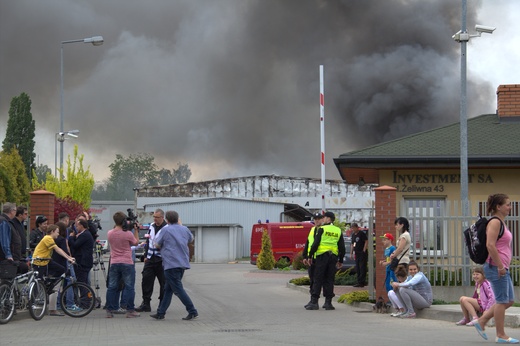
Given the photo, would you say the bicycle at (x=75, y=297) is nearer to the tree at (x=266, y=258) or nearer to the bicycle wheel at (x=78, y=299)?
the bicycle wheel at (x=78, y=299)

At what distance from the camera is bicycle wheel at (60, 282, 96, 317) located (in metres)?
16.7

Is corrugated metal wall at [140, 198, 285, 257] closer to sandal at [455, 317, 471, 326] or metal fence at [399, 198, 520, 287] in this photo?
metal fence at [399, 198, 520, 287]

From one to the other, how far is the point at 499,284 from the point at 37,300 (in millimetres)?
8555

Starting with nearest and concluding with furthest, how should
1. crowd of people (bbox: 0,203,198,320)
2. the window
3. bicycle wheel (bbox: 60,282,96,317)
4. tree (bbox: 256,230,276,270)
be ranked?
crowd of people (bbox: 0,203,198,320), bicycle wheel (bbox: 60,282,96,317), the window, tree (bbox: 256,230,276,270)

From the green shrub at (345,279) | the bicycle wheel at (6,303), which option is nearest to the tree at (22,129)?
the green shrub at (345,279)

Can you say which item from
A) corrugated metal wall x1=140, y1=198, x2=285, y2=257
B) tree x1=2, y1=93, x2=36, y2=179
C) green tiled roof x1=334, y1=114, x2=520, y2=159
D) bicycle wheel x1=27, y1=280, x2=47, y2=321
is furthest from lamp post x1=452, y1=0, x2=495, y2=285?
tree x1=2, y1=93, x2=36, y2=179

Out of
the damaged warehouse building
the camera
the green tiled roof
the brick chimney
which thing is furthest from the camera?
the damaged warehouse building

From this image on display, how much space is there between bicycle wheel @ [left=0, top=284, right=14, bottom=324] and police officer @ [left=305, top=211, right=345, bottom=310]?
5.69 metres

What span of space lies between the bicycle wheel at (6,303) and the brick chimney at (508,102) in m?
15.9

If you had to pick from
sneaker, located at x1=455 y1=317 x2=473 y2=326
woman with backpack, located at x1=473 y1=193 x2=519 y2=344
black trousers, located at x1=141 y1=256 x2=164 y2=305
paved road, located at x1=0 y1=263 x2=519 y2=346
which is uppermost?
woman with backpack, located at x1=473 y1=193 x2=519 y2=344

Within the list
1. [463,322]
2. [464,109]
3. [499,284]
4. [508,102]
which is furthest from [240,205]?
[499,284]

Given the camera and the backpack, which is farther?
the camera

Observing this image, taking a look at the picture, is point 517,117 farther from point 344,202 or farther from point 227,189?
point 227,189

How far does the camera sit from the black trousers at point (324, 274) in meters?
18.0
